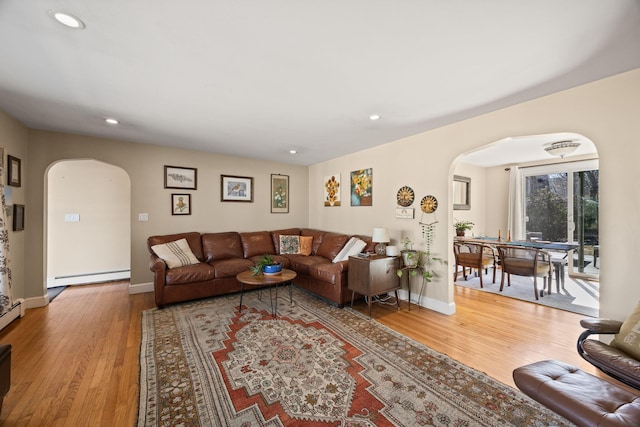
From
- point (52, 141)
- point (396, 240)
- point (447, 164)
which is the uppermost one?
point (52, 141)

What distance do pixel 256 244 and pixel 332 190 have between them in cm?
186

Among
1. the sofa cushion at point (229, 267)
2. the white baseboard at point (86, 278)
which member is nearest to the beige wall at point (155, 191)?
the sofa cushion at point (229, 267)

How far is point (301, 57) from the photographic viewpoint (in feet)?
5.88

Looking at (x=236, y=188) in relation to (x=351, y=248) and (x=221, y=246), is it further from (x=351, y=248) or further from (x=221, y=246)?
(x=351, y=248)

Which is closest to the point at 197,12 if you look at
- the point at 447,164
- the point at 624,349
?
the point at 447,164

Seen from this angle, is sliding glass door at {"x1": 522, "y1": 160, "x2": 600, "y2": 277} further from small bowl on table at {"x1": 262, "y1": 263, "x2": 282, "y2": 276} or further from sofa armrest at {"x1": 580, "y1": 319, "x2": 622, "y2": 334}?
small bowl on table at {"x1": 262, "y1": 263, "x2": 282, "y2": 276}

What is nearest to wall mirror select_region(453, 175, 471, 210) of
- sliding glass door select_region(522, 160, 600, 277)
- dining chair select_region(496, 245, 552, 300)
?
sliding glass door select_region(522, 160, 600, 277)

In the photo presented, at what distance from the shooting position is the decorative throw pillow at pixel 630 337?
1.51 metres

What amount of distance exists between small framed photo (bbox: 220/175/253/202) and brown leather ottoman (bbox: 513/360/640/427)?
184 inches

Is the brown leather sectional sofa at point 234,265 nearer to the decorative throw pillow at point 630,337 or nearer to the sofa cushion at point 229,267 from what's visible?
the sofa cushion at point 229,267

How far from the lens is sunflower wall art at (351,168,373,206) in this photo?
436 centimetres

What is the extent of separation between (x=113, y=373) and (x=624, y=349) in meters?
3.59

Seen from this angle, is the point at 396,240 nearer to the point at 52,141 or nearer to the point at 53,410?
the point at 53,410

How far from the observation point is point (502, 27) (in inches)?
58.5
